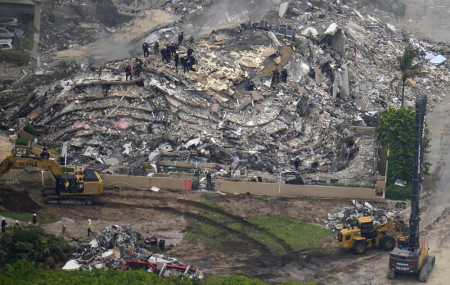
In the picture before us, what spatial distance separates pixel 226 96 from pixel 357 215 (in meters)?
13.5

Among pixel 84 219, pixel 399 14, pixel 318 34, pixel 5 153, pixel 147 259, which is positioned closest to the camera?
pixel 147 259

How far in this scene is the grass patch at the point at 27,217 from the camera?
6023 centimetres

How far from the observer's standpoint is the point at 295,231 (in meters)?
61.5

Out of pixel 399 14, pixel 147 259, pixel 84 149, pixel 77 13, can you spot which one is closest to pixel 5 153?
pixel 84 149

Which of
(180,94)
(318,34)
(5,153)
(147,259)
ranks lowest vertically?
(147,259)

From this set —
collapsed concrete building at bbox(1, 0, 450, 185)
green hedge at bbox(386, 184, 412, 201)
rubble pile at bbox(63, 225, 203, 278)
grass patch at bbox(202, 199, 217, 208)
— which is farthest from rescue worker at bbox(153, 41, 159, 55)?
rubble pile at bbox(63, 225, 203, 278)

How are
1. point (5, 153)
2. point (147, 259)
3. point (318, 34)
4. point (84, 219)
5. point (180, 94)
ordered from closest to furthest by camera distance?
point (147, 259), point (84, 219), point (5, 153), point (180, 94), point (318, 34)

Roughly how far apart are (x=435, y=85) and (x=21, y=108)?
2957cm

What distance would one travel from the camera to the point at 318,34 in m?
79.8

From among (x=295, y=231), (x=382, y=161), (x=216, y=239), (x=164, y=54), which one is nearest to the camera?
(x=216, y=239)

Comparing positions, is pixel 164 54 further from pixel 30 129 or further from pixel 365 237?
pixel 365 237

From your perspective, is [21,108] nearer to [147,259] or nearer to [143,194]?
[143,194]

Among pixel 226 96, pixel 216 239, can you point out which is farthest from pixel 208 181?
pixel 226 96

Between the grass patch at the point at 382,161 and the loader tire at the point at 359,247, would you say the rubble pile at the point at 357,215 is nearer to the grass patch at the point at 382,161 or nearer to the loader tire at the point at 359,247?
the loader tire at the point at 359,247
